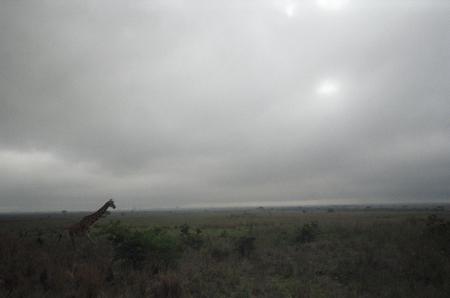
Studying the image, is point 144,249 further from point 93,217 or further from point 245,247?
point 93,217

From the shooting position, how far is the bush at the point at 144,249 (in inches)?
540

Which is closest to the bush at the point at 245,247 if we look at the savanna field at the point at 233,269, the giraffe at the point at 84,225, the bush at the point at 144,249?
the savanna field at the point at 233,269

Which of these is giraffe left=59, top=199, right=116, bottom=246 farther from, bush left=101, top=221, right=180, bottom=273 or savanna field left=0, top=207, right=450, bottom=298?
bush left=101, top=221, right=180, bottom=273

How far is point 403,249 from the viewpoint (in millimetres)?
15734

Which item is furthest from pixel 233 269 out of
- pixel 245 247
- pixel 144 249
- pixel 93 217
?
pixel 93 217

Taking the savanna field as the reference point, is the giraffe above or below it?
above

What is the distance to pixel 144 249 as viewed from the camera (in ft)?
45.3

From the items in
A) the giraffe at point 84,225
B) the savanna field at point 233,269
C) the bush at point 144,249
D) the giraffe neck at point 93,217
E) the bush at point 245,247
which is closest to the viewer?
the savanna field at point 233,269

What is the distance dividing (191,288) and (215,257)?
5.90 m

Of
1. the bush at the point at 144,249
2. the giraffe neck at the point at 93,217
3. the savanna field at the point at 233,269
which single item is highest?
the giraffe neck at the point at 93,217

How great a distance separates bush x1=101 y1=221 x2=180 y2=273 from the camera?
45.0 ft

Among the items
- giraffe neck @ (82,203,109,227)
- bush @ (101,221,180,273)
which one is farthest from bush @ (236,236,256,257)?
giraffe neck @ (82,203,109,227)

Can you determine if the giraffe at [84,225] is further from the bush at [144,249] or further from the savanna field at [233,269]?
the bush at [144,249]

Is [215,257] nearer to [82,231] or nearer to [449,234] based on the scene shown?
[82,231]
